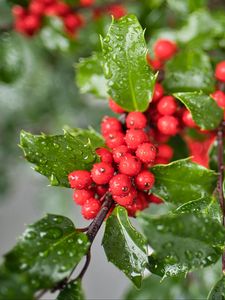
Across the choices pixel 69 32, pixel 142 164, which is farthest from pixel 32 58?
pixel 142 164

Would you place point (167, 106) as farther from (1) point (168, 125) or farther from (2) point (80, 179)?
(2) point (80, 179)

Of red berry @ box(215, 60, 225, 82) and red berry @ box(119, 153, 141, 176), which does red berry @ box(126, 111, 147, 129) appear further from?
red berry @ box(215, 60, 225, 82)

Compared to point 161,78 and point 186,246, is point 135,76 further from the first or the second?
point 186,246

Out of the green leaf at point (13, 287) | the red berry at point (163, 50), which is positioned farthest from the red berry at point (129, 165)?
the red berry at point (163, 50)

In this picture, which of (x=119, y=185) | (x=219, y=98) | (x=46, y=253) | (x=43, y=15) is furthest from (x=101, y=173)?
(x=43, y=15)

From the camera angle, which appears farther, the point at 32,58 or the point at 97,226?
the point at 32,58

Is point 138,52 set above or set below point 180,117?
above
